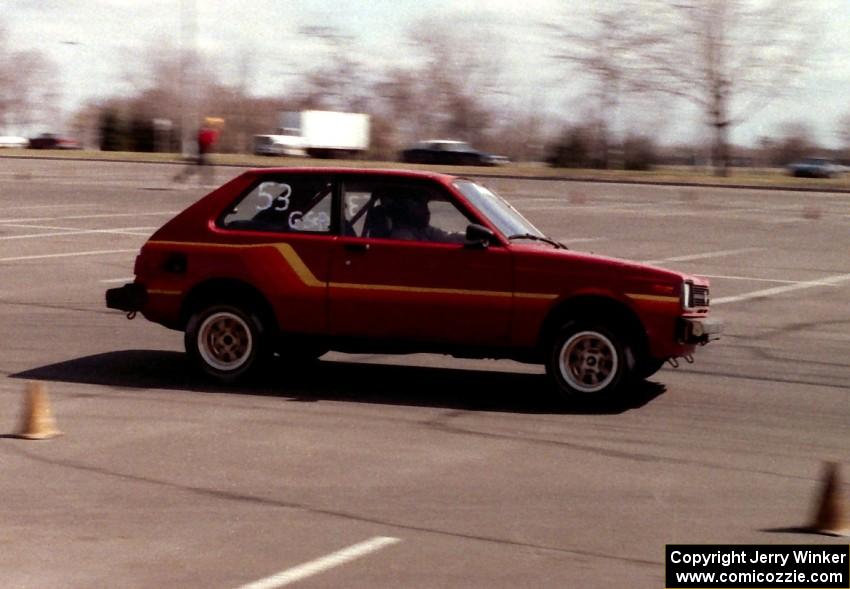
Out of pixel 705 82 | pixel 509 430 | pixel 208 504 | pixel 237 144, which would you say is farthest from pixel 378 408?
pixel 237 144

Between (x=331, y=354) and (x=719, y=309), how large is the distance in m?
5.92

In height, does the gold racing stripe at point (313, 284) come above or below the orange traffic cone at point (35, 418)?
above

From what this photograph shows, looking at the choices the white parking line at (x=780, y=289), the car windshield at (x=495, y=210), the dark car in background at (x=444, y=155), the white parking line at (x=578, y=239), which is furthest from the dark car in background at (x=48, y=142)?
the car windshield at (x=495, y=210)

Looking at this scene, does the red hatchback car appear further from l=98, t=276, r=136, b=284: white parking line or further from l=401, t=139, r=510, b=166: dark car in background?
l=401, t=139, r=510, b=166: dark car in background

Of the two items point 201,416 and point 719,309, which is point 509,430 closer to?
point 201,416

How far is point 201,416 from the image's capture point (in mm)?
9266

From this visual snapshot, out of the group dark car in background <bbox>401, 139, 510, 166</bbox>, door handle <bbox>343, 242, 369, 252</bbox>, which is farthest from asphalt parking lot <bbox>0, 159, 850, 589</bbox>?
dark car in background <bbox>401, 139, 510, 166</bbox>

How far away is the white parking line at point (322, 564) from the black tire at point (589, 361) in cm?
381

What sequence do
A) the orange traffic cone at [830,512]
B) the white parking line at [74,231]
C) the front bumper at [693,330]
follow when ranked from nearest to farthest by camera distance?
the orange traffic cone at [830,512] < the front bumper at [693,330] < the white parking line at [74,231]

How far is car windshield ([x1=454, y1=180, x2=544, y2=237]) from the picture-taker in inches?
400

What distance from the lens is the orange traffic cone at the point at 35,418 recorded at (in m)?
8.38

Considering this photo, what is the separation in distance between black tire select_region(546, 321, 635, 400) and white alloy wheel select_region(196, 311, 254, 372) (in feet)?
7.79

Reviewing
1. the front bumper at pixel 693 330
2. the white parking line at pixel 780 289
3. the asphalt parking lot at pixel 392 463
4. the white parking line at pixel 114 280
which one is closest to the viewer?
the asphalt parking lot at pixel 392 463

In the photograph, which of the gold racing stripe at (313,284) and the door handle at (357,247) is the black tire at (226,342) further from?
the door handle at (357,247)
